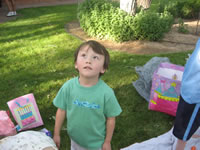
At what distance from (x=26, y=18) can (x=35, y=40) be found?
9.93 feet

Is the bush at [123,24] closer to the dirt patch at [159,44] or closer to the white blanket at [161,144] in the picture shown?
the dirt patch at [159,44]

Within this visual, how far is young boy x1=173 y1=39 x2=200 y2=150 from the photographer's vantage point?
1.91 meters

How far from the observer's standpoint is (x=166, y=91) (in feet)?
9.75

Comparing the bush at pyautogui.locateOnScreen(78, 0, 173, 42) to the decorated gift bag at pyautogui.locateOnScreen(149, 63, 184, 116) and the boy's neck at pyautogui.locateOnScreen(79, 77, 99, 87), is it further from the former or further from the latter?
the boy's neck at pyautogui.locateOnScreen(79, 77, 99, 87)

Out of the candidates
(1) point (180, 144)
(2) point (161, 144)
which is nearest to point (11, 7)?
(2) point (161, 144)

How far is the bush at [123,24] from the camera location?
5.68 meters

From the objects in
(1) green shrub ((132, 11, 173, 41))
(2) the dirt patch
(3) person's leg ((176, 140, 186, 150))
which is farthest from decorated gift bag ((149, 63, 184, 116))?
(1) green shrub ((132, 11, 173, 41))

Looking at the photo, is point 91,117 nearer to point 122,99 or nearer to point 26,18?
point 122,99

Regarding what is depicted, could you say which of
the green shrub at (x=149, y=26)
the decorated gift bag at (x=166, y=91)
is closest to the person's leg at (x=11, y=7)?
the green shrub at (x=149, y=26)

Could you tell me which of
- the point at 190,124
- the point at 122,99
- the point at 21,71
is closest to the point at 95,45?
the point at 190,124

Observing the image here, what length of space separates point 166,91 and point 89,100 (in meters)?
1.67

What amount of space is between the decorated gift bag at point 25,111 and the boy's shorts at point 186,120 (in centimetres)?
175

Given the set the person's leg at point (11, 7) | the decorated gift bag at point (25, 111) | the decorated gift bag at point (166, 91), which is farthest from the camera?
the person's leg at point (11, 7)

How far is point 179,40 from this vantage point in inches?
247
